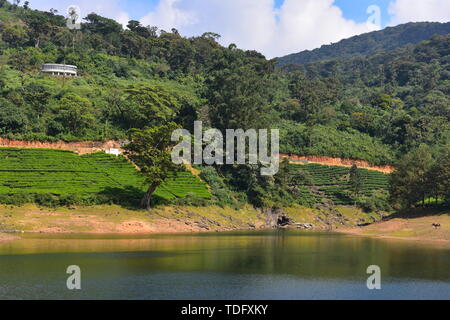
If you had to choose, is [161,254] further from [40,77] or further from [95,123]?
[40,77]

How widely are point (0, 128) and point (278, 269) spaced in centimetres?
6796

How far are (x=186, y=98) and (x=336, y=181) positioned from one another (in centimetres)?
3973

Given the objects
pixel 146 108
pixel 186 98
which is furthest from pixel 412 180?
pixel 186 98

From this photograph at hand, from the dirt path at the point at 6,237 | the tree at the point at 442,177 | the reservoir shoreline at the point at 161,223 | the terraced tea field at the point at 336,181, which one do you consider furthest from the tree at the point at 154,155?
the tree at the point at 442,177

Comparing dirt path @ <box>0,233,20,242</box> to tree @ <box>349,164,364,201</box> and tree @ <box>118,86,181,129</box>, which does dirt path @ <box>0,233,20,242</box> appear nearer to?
tree @ <box>118,86,181,129</box>

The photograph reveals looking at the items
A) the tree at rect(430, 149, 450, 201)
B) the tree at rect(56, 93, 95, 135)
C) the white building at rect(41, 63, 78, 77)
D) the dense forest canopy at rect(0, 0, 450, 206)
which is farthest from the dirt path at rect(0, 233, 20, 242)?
the white building at rect(41, 63, 78, 77)

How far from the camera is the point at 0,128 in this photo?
95062 millimetres

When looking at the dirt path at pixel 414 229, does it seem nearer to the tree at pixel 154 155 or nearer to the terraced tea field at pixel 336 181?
the terraced tea field at pixel 336 181

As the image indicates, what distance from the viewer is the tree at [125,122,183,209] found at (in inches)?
3182

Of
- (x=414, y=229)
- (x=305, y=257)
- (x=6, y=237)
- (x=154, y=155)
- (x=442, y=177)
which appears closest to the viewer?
(x=305, y=257)

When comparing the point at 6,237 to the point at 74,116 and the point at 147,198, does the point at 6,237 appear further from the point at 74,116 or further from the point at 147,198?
the point at 74,116

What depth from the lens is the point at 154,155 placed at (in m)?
83.4

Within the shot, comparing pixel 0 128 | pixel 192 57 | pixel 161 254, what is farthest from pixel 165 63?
pixel 161 254

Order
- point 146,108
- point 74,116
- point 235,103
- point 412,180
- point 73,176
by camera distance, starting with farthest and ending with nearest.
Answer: point 235,103 < point 146,108 < point 74,116 < point 412,180 < point 73,176
